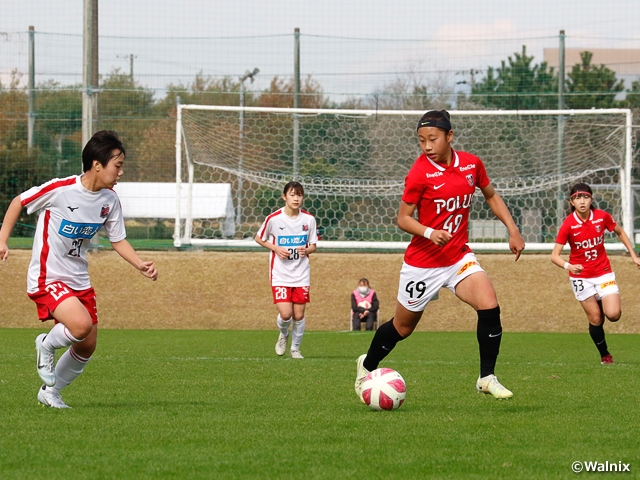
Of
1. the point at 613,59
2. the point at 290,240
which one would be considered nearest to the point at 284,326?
the point at 290,240

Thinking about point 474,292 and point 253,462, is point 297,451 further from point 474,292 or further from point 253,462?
point 474,292

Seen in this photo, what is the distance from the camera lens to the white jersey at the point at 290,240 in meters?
12.2

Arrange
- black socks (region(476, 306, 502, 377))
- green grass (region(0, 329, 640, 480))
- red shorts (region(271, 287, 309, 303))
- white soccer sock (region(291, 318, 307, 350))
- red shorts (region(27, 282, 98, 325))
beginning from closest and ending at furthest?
green grass (region(0, 329, 640, 480))
red shorts (region(27, 282, 98, 325))
black socks (region(476, 306, 502, 377))
white soccer sock (region(291, 318, 307, 350))
red shorts (region(271, 287, 309, 303))

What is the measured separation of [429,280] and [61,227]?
259cm

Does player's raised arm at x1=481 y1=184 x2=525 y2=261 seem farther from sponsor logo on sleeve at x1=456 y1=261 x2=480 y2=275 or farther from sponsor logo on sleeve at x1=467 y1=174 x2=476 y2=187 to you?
sponsor logo on sleeve at x1=456 y1=261 x2=480 y2=275

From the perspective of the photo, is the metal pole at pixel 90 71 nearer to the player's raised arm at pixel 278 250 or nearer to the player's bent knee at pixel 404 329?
the player's raised arm at pixel 278 250

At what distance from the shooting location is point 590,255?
1137cm

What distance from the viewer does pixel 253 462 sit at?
15.3 ft

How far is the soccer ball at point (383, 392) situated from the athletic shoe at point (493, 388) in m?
0.61

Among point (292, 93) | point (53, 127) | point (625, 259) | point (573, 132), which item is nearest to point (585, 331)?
point (625, 259)

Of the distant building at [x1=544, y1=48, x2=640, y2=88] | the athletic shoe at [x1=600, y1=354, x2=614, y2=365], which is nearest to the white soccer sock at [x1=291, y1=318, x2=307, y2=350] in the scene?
the athletic shoe at [x1=600, y1=354, x2=614, y2=365]

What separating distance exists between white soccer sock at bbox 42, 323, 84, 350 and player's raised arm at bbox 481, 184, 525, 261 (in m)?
3.14

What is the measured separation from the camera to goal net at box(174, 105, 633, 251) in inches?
734

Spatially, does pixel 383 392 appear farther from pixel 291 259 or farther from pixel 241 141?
pixel 241 141
